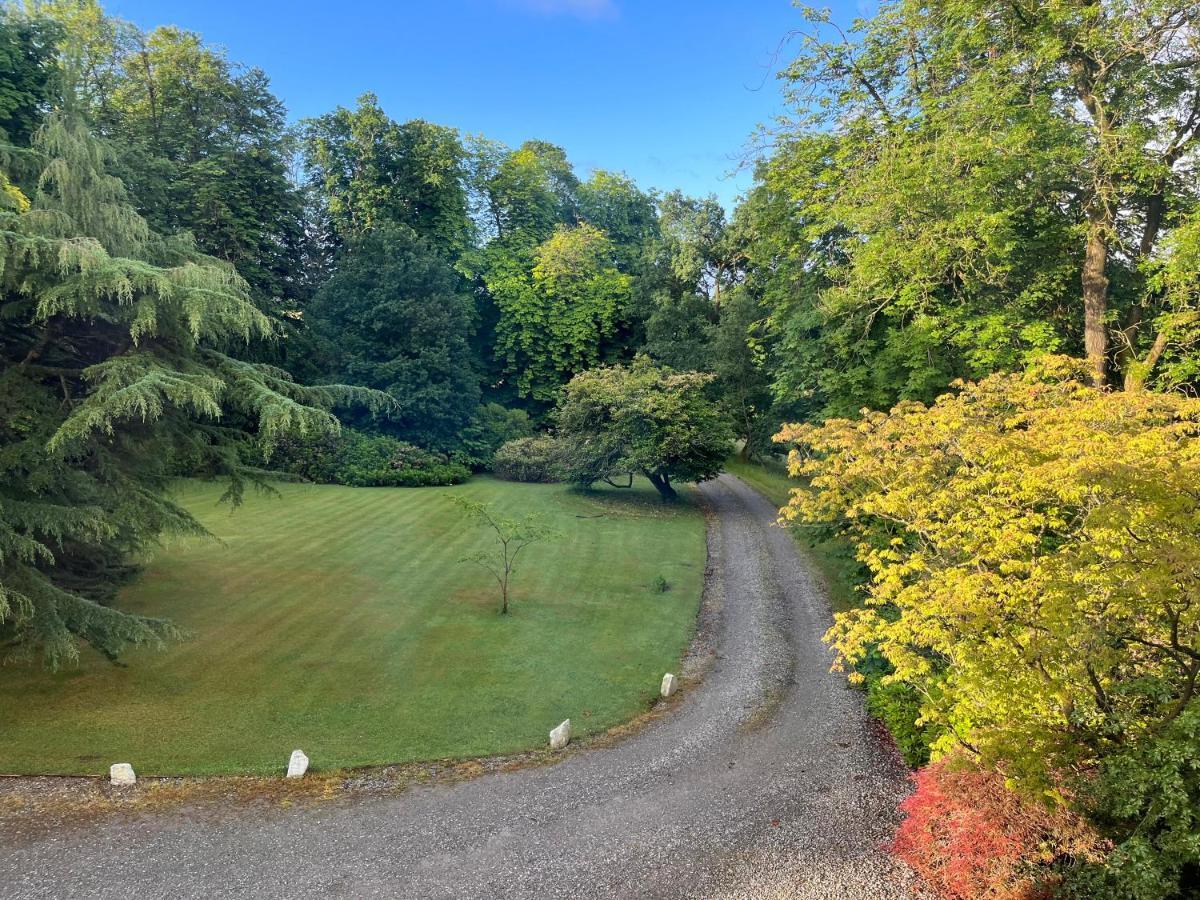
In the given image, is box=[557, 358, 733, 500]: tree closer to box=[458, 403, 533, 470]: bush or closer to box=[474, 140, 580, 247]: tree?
box=[458, 403, 533, 470]: bush

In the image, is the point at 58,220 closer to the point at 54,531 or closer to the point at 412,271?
the point at 54,531

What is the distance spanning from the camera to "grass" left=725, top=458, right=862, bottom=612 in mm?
16391

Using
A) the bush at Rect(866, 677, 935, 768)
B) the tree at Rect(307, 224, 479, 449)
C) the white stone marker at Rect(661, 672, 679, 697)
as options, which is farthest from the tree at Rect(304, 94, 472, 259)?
the bush at Rect(866, 677, 935, 768)

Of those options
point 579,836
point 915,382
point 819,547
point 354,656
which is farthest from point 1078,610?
point 819,547

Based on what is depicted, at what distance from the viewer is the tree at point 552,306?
42438 millimetres

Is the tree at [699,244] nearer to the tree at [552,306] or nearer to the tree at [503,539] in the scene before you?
the tree at [552,306]

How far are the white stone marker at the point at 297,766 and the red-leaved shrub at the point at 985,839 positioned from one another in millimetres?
8136

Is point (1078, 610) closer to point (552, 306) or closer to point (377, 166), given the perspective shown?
point (552, 306)

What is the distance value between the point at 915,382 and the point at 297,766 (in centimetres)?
1567

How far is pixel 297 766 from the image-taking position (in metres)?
9.47

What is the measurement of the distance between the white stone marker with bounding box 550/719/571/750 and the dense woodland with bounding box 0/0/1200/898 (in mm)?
4783

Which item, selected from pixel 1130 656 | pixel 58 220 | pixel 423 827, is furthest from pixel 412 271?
pixel 1130 656

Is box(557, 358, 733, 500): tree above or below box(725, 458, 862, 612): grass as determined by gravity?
above

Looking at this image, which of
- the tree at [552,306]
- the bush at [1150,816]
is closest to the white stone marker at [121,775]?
the bush at [1150,816]
